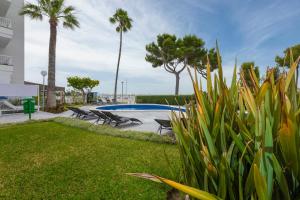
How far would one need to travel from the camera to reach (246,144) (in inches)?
52.3

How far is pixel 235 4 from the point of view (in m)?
8.67

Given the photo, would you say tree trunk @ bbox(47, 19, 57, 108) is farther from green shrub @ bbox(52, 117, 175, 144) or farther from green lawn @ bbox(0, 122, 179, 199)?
green lawn @ bbox(0, 122, 179, 199)

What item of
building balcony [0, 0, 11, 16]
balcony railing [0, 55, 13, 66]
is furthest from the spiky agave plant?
building balcony [0, 0, 11, 16]

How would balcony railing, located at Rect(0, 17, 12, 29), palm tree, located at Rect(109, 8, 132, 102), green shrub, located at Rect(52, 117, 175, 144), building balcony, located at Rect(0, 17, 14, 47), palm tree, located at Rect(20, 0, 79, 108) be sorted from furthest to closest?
palm tree, located at Rect(109, 8, 132, 102)
balcony railing, located at Rect(0, 17, 12, 29)
building balcony, located at Rect(0, 17, 14, 47)
palm tree, located at Rect(20, 0, 79, 108)
green shrub, located at Rect(52, 117, 175, 144)

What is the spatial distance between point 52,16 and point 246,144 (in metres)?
19.9

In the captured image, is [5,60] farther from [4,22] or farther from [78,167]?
[78,167]

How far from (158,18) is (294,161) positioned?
15.5m

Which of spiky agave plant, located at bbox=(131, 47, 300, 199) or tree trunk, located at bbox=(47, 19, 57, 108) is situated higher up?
tree trunk, located at bbox=(47, 19, 57, 108)

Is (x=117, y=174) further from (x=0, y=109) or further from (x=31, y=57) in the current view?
(x=31, y=57)

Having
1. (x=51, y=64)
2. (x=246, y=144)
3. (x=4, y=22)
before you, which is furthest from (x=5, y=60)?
(x=246, y=144)

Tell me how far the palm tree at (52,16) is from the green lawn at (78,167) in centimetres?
1123

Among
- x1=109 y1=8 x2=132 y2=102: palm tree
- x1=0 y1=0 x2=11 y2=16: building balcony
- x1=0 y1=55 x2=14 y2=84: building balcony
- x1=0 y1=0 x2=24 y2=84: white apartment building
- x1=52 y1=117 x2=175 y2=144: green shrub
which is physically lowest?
x1=52 y1=117 x2=175 y2=144: green shrub

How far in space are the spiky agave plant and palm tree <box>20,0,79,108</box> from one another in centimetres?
1901

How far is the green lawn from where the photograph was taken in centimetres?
384
